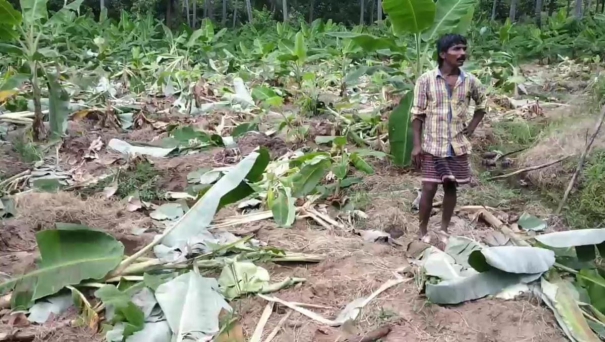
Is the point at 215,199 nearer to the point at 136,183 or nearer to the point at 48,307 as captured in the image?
the point at 48,307

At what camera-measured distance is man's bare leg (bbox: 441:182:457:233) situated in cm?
397

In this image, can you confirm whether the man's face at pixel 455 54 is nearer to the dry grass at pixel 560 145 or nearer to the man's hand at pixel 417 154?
the man's hand at pixel 417 154

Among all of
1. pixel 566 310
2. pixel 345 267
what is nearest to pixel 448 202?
pixel 345 267

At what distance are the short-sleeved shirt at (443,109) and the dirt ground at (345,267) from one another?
61 cm

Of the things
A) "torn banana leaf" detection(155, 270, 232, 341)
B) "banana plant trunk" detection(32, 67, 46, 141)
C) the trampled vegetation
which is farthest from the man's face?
"banana plant trunk" detection(32, 67, 46, 141)

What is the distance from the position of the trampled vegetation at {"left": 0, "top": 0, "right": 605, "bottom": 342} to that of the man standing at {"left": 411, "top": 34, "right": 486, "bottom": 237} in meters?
0.43

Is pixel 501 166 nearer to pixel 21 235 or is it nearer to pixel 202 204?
pixel 202 204

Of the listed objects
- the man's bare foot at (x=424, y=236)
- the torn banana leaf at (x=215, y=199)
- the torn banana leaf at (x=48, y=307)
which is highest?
the torn banana leaf at (x=215, y=199)

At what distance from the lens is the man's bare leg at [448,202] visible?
13.0 ft

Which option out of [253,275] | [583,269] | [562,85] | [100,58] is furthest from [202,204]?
[100,58]

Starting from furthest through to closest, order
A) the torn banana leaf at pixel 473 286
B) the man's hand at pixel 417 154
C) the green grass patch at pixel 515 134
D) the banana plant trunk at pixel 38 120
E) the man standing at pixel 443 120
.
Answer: the banana plant trunk at pixel 38 120
the green grass patch at pixel 515 134
the man's hand at pixel 417 154
the man standing at pixel 443 120
the torn banana leaf at pixel 473 286

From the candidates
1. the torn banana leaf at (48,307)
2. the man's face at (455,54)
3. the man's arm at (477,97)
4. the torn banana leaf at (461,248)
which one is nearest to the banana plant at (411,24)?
the man's arm at (477,97)

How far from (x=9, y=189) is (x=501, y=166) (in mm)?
3908

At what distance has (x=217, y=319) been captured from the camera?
2.94 meters
